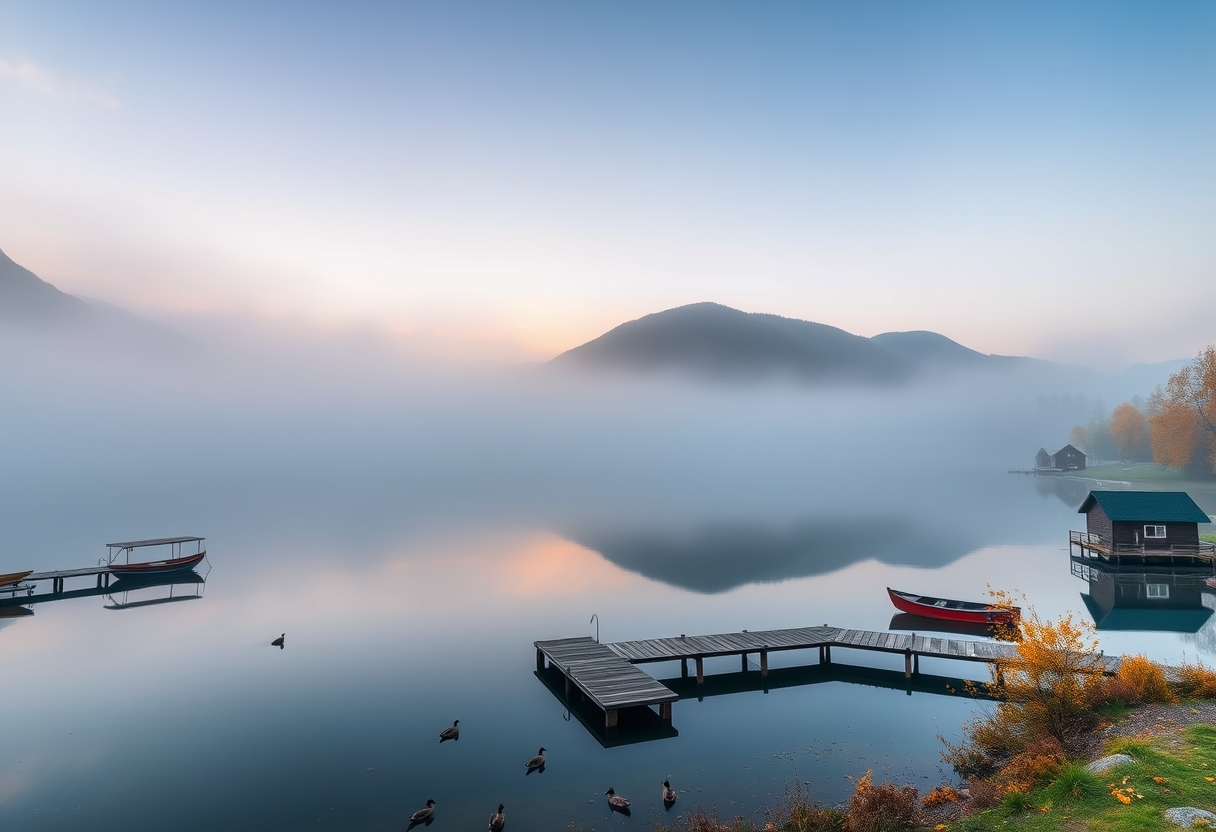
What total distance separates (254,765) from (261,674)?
10764 millimetres

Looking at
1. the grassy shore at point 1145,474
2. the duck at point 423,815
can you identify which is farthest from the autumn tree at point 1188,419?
the duck at point 423,815

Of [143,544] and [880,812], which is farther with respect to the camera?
[143,544]

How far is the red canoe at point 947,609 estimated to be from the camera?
113 ft

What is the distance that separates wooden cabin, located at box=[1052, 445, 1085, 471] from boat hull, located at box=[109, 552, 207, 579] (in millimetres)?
163386

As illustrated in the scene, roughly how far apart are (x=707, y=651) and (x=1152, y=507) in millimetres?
42361

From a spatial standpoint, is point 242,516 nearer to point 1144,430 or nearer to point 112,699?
point 112,699

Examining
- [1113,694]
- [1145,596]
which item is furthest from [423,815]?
[1145,596]

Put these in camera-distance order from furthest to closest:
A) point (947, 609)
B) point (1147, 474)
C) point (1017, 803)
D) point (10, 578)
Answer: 1. point (1147, 474)
2. point (10, 578)
3. point (947, 609)
4. point (1017, 803)

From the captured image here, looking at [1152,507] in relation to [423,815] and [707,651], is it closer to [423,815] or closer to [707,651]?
[707,651]

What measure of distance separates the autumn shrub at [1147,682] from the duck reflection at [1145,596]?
20.0 metres

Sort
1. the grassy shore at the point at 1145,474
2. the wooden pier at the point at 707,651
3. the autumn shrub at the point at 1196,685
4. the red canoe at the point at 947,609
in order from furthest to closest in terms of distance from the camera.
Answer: the grassy shore at the point at 1145,474 → the red canoe at the point at 947,609 → the wooden pier at the point at 707,651 → the autumn shrub at the point at 1196,685

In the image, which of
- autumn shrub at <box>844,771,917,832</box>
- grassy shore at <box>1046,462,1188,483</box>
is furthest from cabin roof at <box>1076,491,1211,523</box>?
grassy shore at <box>1046,462,1188,483</box>

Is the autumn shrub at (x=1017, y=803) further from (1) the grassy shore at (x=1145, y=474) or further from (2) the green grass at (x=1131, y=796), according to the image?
(1) the grassy shore at (x=1145, y=474)

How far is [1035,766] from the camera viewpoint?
14.6 metres
